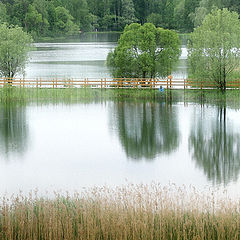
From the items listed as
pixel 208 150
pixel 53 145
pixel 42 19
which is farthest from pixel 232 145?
pixel 42 19

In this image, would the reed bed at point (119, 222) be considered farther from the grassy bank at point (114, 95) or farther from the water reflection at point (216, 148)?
the grassy bank at point (114, 95)

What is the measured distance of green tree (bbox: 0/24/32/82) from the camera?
151 feet

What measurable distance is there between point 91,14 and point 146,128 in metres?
133

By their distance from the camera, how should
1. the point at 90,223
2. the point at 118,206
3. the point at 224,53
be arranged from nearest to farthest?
the point at 90,223 < the point at 118,206 < the point at 224,53

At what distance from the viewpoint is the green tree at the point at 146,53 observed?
45.4 metres

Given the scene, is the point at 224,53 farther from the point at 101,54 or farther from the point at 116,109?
the point at 101,54

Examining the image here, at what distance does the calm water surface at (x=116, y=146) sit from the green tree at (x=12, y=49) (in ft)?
41.8

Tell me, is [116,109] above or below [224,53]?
below

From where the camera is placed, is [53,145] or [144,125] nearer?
[53,145]

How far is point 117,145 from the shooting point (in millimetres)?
22875

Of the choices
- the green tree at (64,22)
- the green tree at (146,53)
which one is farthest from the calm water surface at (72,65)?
the green tree at (64,22)

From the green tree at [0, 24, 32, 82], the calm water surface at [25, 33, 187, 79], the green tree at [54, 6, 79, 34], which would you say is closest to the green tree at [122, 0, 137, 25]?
the green tree at [54, 6, 79, 34]

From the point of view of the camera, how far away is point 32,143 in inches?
924

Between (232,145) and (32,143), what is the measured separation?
9287 millimetres
